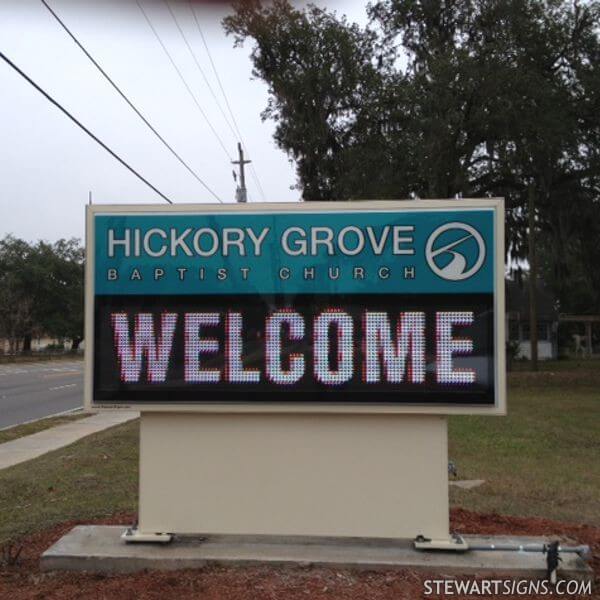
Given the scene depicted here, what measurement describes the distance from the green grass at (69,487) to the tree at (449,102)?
13.3 metres

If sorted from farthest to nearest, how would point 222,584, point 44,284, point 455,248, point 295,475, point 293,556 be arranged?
1. point 44,284
2. point 295,475
3. point 455,248
4. point 293,556
5. point 222,584

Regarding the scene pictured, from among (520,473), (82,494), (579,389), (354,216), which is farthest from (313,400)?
(579,389)

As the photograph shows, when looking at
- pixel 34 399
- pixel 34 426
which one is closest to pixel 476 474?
pixel 34 426

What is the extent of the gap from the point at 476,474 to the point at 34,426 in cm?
940

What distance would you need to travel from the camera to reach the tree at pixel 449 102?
21.0 meters

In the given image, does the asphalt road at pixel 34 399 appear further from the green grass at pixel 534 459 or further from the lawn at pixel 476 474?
the green grass at pixel 534 459

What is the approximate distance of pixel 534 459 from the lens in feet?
Answer: 32.8

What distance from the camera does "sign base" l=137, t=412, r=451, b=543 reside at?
509 cm

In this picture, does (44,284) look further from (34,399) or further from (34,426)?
(34,426)

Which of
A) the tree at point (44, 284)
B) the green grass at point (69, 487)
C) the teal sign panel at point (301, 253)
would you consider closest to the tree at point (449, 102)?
the green grass at point (69, 487)

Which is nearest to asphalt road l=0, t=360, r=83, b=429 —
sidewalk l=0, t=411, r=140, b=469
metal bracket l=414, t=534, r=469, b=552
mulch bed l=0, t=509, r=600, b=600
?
sidewalk l=0, t=411, r=140, b=469

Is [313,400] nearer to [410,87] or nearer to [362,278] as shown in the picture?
[362,278]

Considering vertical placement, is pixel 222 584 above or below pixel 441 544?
below

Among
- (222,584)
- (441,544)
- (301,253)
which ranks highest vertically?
(301,253)
